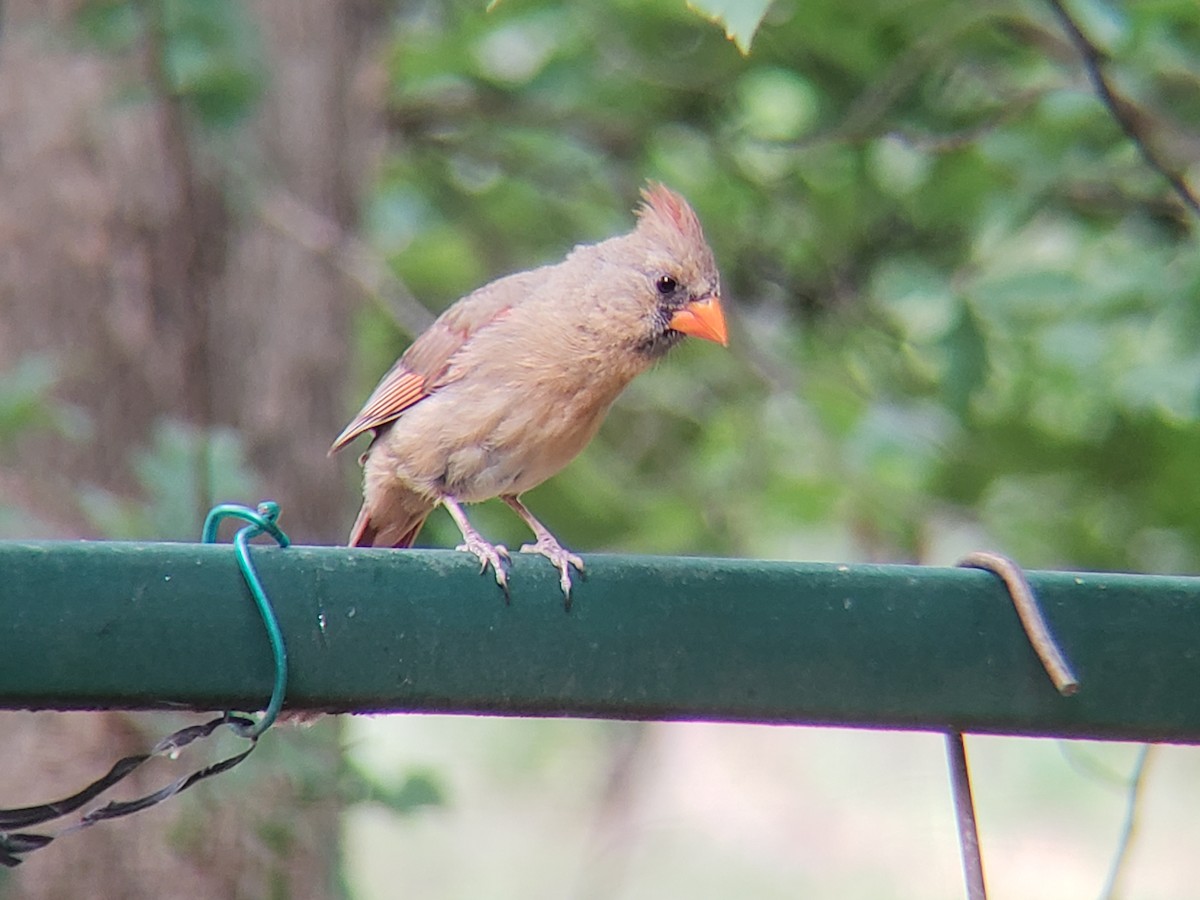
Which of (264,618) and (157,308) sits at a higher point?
(157,308)

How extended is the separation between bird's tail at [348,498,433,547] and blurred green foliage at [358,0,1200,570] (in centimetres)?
93

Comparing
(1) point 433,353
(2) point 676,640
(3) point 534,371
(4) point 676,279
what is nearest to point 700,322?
(4) point 676,279

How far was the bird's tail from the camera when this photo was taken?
3248mm

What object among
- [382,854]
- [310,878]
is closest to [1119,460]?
[310,878]

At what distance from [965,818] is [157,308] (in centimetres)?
273

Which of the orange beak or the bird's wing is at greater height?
the bird's wing

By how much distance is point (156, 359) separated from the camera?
3848 millimetres

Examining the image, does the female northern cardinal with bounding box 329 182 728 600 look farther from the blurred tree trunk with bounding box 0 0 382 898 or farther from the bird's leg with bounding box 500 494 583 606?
the blurred tree trunk with bounding box 0 0 382 898

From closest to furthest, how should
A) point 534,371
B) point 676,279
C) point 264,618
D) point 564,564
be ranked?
point 264,618 < point 564,564 < point 534,371 < point 676,279

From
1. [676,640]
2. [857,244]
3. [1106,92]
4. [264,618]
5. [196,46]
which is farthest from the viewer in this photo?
[857,244]

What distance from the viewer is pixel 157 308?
12.7 feet

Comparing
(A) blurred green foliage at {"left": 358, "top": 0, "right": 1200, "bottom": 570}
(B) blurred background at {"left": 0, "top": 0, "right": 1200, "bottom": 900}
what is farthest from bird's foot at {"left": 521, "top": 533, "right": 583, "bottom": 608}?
(A) blurred green foliage at {"left": 358, "top": 0, "right": 1200, "bottom": 570}

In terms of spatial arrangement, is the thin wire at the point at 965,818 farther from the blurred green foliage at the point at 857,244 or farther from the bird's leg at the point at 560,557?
the blurred green foliage at the point at 857,244

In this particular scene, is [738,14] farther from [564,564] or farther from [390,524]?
[390,524]
